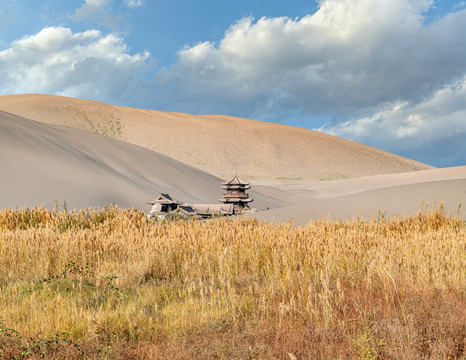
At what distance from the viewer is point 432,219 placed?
30.0 ft

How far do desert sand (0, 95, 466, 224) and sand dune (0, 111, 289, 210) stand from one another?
0.26ft

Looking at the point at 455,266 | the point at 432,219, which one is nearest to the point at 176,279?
the point at 455,266

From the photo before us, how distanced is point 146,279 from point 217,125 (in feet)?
299

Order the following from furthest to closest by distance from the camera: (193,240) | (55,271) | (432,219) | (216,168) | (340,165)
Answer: (340,165)
(216,168)
(432,219)
(193,240)
(55,271)

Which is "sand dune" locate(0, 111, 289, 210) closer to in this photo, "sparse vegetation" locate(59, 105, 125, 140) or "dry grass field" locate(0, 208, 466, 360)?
"dry grass field" locate(0, 208, 466, 360)

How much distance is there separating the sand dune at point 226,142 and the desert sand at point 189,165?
0.24 m

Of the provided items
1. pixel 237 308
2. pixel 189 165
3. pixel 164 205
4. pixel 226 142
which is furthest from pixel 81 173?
pixel 226 142

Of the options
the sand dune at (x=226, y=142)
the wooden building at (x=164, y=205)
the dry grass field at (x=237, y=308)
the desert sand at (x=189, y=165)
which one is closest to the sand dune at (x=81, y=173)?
the desert sand at (x=189, y=165)

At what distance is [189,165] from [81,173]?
1717cm

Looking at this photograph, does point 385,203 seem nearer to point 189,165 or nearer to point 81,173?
point 81,173

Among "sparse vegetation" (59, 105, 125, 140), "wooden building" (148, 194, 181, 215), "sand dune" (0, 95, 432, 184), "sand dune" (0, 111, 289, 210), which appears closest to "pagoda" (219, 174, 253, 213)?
"wooden building" (148, 194, 181, 215)

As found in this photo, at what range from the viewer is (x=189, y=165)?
3934 cm

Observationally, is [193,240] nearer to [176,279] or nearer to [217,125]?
[176,279]

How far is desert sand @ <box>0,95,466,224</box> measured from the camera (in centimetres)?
1516
